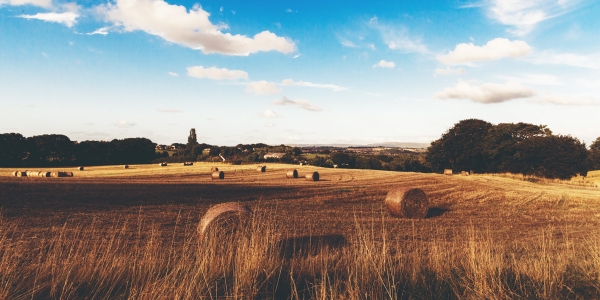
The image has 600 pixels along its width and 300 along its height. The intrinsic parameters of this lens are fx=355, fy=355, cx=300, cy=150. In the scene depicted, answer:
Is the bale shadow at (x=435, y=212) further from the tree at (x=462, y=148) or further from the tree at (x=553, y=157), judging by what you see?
the tree at (x=462, y=148)

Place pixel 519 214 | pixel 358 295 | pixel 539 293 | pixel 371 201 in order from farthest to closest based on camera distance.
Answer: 1. pixel 371 201
2. pixel 519 214
3. pixel 539 293
4. pixel 358 295

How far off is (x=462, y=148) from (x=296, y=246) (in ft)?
170

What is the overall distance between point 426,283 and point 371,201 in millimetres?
17181

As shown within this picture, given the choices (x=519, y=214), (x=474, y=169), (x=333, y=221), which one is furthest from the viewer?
(x=474, y=169)

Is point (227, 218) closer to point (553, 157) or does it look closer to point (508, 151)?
point (553, 157)

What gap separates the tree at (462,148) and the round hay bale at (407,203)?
131 ft

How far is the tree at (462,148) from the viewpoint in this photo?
178 ft

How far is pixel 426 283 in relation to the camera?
5.96 meters

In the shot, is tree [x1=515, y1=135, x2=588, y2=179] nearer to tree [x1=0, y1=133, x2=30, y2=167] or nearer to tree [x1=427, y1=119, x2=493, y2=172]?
tree [x1=427, y1=119, x2=493, y2=172]

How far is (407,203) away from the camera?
18.3 m

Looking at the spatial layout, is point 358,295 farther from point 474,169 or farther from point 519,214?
point 474,169

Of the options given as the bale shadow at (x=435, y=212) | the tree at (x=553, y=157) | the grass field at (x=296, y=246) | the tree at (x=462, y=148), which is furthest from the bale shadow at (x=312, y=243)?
the tree at (x=462, y=148)

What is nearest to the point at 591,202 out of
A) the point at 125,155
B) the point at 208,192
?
the point at 208,192

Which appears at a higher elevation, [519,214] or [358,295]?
[358,295]
